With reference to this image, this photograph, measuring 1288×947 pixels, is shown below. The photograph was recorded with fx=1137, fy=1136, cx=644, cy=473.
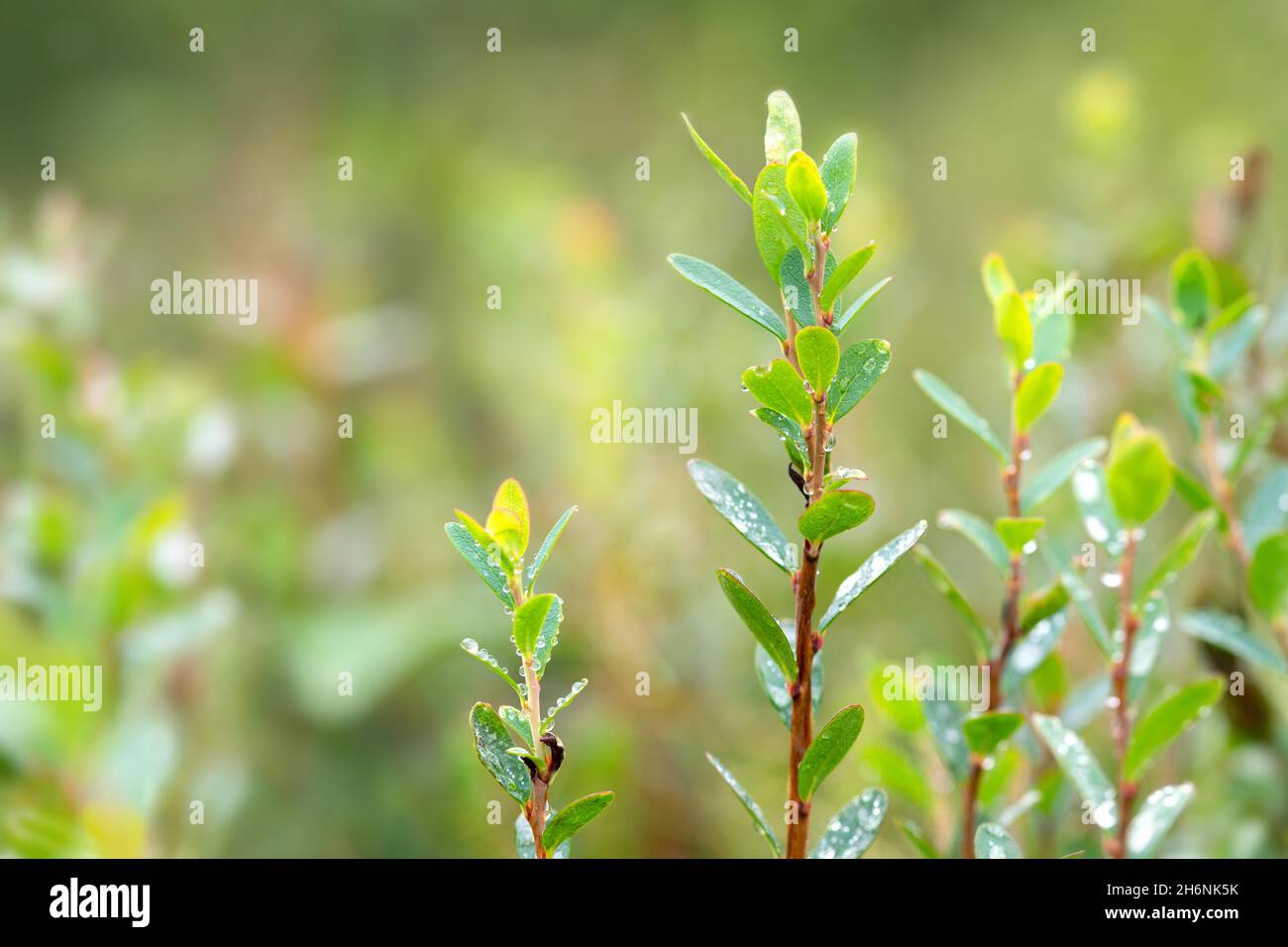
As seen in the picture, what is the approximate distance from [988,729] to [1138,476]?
3.5 inches

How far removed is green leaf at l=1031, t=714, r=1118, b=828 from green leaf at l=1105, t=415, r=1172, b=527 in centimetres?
7

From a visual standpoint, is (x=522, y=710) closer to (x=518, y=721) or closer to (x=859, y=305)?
(x=518, y=721)

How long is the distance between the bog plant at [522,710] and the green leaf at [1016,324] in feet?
0.50

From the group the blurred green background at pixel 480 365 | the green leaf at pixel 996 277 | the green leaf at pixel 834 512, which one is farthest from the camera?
the blurred green background at pixel 480 365

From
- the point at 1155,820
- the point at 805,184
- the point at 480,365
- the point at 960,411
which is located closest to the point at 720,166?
the point at 805,184

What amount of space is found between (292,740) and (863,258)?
2.40 ft

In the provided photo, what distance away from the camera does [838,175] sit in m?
0.30

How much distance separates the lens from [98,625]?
55 centimetres

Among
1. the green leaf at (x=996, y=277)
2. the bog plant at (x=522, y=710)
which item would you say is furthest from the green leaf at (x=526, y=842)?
the green leaf at (x=996, y=277)

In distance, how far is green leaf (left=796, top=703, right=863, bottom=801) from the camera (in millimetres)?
290

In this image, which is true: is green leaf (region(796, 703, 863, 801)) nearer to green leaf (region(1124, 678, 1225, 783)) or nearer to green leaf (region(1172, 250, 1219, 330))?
green leaf (region(1124, 678, 1225, 783))

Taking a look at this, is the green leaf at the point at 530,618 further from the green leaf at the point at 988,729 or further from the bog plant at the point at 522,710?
the green leaf at the point at 988,729

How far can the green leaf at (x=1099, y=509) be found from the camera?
0.37 m
